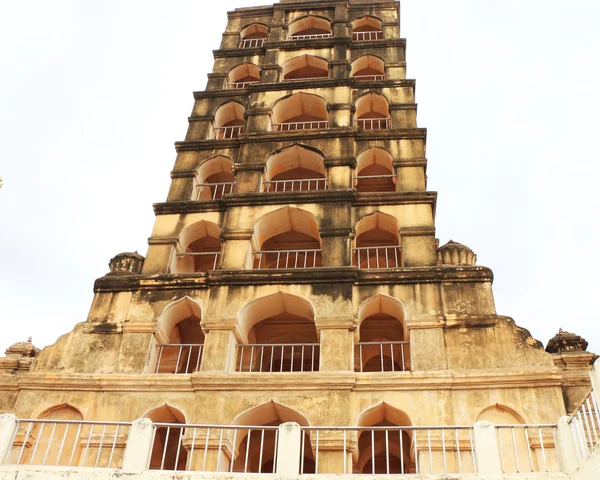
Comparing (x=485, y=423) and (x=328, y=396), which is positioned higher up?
(x=328, y=396)

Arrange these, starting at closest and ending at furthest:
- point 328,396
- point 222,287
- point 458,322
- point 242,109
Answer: point 328,396 < point 458,322 < point 222,287 < point 242,109

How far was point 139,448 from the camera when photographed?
1070 cm

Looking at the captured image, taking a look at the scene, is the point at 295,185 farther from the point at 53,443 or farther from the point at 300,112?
the point at 53,443

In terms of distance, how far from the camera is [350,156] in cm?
1998

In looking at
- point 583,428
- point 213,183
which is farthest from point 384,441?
point 213,183

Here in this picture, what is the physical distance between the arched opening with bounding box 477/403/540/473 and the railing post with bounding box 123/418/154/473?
21.5 ft

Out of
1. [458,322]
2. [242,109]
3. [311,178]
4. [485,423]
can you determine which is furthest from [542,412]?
[242,109]

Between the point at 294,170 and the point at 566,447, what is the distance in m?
13.3

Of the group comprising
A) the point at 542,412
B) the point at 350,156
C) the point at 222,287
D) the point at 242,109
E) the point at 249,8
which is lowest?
the point at 542,412

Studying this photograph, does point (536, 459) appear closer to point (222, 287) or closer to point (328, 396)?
point (328, 396)

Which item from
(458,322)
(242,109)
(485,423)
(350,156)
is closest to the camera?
(485,423)

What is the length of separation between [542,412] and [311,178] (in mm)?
10518

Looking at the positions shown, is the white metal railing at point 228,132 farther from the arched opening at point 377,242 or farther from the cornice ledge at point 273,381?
the cornice ledge at point 273,381

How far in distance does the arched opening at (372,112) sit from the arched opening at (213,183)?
4.80m
